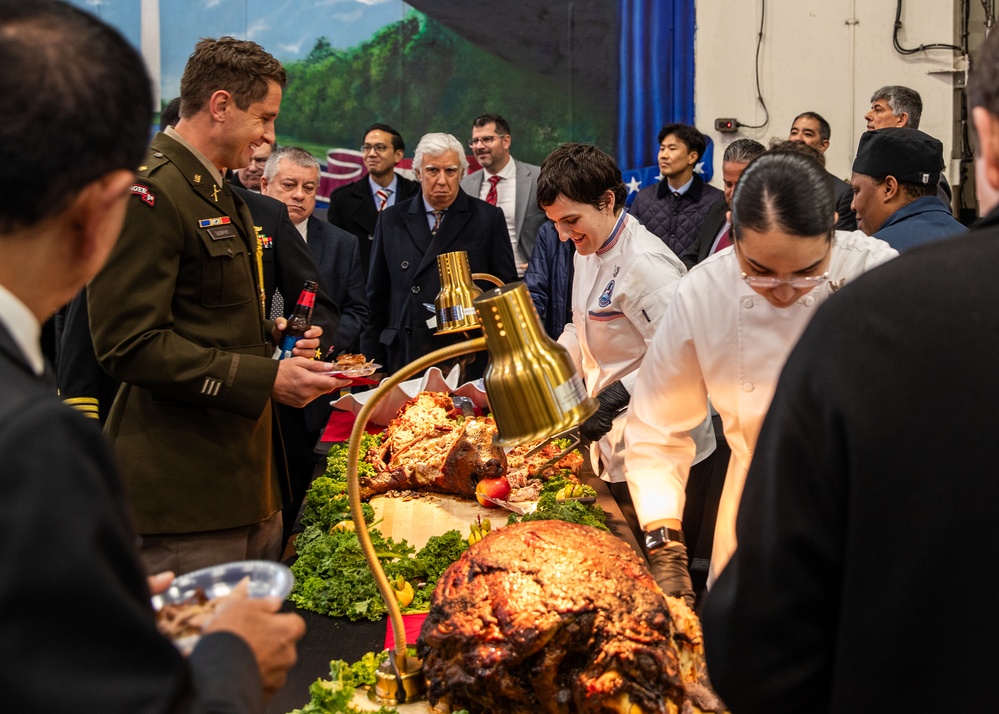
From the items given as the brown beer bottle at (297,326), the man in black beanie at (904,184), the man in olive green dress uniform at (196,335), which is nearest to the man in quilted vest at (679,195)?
the man in black beanie at (904,184)

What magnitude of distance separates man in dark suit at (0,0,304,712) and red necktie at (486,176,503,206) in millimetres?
6061

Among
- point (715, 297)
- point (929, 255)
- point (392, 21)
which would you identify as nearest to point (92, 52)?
point (929, 255)

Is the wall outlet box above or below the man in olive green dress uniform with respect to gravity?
above

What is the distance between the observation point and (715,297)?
2.53 metres

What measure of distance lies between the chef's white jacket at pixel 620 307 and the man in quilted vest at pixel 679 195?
3.21 metres

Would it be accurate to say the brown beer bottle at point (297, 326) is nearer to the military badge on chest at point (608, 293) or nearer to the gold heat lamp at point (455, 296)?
the gold heat lamp at point (455, 296)

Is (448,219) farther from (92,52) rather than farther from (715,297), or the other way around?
(92,52)

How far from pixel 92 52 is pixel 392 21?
8.01m

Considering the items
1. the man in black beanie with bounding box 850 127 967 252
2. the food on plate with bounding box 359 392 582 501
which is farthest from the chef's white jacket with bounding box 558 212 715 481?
the man in black beanie with bounding box 850 127 967 252

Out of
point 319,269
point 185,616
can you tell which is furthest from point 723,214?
point 185,616

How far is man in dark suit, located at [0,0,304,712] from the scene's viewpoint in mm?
869

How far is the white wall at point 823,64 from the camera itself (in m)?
8.23

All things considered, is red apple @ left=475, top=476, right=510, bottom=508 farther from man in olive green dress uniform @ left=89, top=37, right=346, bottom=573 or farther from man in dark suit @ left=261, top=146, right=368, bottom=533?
man in dark suit @ left=261, top=146, right=368, bottom=533

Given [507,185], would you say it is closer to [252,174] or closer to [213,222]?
[252,174]
